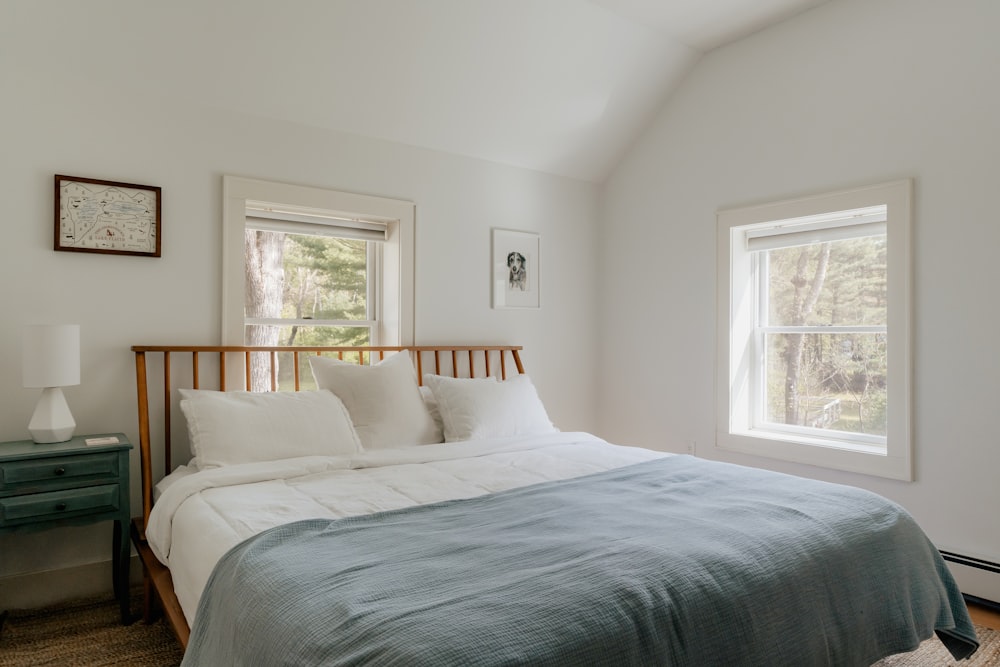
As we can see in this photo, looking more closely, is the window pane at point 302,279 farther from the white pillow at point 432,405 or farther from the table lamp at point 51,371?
the table lamp at point 51,371

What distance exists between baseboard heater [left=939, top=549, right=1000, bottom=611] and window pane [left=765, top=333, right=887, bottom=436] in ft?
2.04

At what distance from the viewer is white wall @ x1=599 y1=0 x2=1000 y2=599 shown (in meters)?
2.74

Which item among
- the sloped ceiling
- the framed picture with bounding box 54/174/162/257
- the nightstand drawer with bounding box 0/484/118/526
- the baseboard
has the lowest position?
the baseboard

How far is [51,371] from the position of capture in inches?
92.0

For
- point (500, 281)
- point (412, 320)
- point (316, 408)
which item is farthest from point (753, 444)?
point (316, 408)

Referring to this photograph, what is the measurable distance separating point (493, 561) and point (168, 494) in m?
1.34

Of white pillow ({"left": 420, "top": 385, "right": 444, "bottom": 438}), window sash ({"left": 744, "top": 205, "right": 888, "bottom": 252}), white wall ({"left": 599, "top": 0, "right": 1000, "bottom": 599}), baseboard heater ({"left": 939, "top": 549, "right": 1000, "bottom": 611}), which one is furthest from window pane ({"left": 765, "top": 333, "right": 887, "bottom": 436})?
white pillow ({"left": 420, "top": 385, "right": 444, "bottom": 438})

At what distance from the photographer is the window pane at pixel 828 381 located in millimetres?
3215

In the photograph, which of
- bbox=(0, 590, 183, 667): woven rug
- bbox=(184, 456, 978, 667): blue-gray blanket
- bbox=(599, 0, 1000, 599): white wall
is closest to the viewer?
bbox=(184, 456, 978, 667): blue-gray blanket

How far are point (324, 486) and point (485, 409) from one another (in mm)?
1073

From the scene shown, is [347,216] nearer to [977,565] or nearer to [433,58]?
[433,58]

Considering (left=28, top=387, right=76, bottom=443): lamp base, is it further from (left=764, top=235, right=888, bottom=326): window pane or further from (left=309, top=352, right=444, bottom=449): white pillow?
(left=764, top=235, right=888, bottom=326): window pane

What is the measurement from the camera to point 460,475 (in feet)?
7.77

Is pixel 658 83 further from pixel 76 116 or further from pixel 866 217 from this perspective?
pixel 76 116
